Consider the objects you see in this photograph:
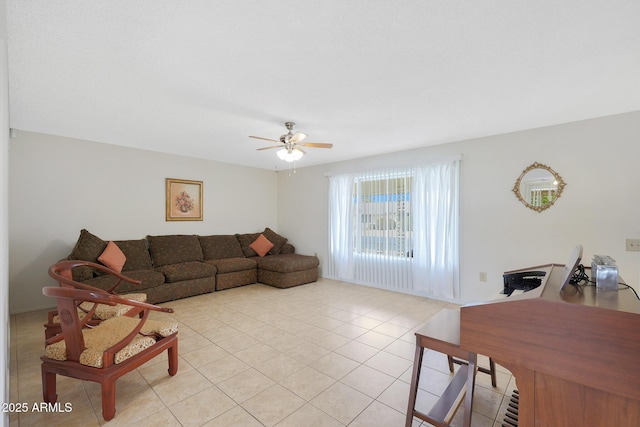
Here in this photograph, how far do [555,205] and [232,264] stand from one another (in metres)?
4.88

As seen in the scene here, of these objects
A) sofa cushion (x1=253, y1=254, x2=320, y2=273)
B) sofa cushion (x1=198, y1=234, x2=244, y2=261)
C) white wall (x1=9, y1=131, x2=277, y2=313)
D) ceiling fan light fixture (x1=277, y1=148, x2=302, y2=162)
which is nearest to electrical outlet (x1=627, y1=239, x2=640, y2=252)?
ceiling fan light fixture (x1=277, y1=148, x2=302, y2=162)

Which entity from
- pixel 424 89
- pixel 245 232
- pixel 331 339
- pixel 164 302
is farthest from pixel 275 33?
pixel 245 232

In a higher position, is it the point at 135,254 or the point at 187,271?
the point at 135,254

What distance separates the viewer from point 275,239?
6273mm

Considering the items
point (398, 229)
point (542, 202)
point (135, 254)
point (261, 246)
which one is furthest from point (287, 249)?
point (542, 202)

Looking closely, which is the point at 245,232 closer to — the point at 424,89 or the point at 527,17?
the point at 424,89

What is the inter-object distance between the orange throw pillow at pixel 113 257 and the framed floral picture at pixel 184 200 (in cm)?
110

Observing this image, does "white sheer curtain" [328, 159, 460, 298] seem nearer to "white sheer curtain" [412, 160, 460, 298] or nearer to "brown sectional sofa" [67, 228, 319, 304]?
"white sheer curtain" [412, 160, 460, 298]

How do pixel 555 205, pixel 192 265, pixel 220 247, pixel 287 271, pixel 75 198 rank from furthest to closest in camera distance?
1. pixel 220 247
2. pixel 287 271
3. pixel 192 265
4. pixel 75 198
5. pixel 555 205

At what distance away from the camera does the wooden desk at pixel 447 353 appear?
1.45m

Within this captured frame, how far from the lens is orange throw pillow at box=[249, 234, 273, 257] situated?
5.91m

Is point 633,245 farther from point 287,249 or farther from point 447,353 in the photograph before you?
point 287,249

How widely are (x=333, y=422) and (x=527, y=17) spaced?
272 centimetres

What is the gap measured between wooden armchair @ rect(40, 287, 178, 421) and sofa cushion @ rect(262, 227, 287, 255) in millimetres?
4042
